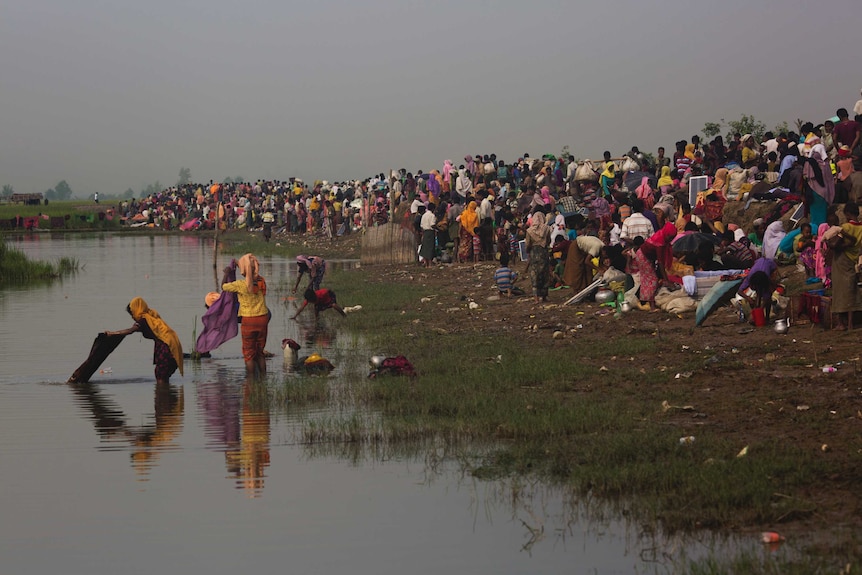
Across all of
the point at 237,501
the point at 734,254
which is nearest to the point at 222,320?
the point at 237,501

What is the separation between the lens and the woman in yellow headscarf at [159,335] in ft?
41.7

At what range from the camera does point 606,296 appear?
17.2 meters

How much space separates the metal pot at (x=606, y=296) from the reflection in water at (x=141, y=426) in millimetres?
6860

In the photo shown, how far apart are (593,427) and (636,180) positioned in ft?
49.8

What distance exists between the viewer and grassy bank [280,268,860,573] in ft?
23.1

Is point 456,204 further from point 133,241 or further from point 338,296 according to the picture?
point 133,241

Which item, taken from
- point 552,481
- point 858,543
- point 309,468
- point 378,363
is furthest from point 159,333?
point 858,543

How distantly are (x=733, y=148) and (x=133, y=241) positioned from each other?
3385 cm

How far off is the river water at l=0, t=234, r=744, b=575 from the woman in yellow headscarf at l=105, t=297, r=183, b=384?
10.6 inches

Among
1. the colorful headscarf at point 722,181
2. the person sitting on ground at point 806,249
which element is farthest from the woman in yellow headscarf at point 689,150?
the person sitting on ground at point 806,249

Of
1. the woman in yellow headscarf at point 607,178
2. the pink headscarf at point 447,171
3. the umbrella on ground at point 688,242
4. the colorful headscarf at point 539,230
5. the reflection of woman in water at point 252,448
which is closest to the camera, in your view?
the reflection of woman in water at point 252,448

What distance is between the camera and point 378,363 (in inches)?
490

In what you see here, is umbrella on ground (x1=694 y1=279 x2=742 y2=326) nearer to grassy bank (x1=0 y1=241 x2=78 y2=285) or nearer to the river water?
the river water

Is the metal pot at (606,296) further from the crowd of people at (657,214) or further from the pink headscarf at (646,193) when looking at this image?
the pink headscarf at (646,193)
